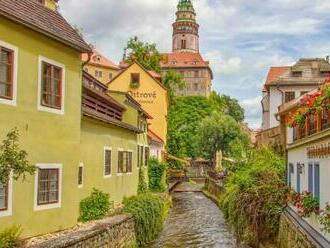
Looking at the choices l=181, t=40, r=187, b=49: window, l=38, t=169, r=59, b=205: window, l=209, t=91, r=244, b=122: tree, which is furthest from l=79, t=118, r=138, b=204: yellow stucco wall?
l=181, t=40, r=187, b=49: window

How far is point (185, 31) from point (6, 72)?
15145 cm

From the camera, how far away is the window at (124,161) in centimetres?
2555

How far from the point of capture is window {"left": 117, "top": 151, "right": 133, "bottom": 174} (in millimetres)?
25555

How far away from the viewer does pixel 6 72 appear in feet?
44.4

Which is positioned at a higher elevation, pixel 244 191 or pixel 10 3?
pixel 10 3

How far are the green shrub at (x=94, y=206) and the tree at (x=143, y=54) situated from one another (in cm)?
3744

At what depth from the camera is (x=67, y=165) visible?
16.4 metres

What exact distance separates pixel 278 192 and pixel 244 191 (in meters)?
1.32

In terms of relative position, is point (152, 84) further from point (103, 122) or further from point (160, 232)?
point (103, 122)

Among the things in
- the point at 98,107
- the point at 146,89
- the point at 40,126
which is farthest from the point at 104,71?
the point at 40,126

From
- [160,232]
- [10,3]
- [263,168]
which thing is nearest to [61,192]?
[10,3]

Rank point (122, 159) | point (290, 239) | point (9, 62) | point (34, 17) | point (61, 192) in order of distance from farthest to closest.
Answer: point (122, 159), point (290, 239), point (61, 192), point (34, 17), point (9, 62)

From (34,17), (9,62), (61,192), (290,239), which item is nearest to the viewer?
(9,62)

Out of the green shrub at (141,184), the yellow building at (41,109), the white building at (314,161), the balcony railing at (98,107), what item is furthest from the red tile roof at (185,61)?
the yellow building at (41,109)
